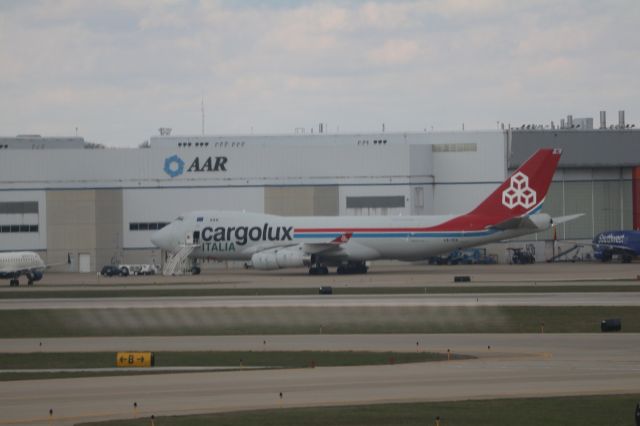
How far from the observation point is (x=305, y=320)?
156ft

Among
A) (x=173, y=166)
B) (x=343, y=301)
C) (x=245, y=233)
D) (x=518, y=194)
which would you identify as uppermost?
(x=173, y=166)

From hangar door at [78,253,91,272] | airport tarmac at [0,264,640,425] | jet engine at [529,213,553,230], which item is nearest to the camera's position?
airport tarmac at [0,264,640,425]

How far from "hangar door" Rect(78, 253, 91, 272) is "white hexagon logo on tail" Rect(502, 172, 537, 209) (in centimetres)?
3831

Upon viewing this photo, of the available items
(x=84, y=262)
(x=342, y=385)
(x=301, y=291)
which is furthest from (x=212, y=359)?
(x=84, y=262)

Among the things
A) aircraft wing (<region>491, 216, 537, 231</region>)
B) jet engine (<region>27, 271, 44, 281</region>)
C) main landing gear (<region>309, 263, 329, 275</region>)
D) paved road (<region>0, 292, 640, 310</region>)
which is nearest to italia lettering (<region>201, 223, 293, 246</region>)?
main landing gear (<region>309, 263, 329, 275</region>)

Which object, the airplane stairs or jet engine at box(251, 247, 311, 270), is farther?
the airplane stairs

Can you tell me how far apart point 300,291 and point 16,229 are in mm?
44218

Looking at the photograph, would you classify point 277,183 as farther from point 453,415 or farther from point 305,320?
point 453,415

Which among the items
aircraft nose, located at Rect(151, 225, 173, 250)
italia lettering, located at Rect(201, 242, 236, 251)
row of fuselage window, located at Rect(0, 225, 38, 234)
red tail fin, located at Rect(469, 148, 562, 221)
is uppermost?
red tail fin, located at Rect(469, 148, 562, 221)

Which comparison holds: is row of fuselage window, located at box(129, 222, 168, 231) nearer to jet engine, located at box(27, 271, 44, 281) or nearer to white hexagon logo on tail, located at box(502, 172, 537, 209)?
jet engine, located at box(27, 271, 44, 281)

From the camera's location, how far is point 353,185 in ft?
336

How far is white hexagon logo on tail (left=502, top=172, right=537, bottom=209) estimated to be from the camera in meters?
82.9

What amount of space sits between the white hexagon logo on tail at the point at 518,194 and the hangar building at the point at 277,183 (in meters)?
20.2

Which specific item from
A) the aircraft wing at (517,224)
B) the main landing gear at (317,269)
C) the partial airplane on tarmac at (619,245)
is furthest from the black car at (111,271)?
the partial airplane on tarmac at (619,245)
